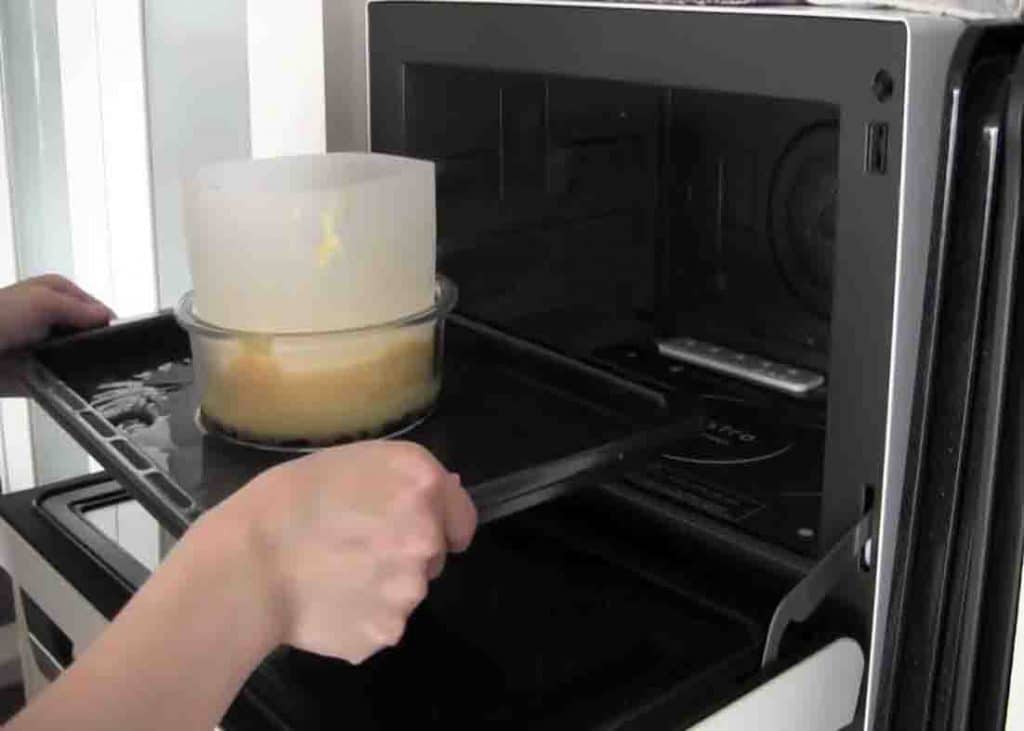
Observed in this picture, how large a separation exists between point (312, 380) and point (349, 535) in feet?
0.39

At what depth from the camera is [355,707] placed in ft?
2.00

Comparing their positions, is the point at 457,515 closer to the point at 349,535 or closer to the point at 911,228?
the point at 349,535

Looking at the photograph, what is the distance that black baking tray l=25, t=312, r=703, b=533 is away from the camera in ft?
1.98

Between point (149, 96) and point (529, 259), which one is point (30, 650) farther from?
point (149, 96)

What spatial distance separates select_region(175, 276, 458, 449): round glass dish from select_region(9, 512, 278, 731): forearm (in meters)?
0.12

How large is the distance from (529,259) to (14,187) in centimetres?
92

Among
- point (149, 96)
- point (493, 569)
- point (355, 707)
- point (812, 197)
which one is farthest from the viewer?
point (149, 96)

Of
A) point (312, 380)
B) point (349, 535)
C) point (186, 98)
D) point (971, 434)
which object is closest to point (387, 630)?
point (349, 535)

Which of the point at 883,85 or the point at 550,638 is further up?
the point at 883,85

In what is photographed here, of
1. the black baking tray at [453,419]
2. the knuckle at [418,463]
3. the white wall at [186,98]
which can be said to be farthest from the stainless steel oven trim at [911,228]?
the white wall at [186,98]

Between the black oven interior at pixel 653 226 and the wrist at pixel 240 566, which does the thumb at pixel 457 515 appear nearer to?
the wrist at pixel 240 566

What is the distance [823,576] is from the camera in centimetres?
61

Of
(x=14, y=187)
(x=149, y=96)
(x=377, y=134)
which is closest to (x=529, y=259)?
(x=377, y=134)

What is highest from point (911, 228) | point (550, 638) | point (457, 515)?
point (911, 228)
